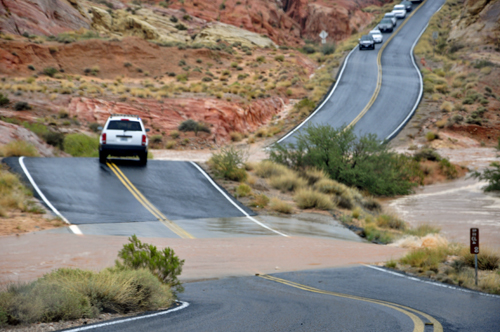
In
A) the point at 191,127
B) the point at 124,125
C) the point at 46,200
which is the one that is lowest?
the point at 46,200

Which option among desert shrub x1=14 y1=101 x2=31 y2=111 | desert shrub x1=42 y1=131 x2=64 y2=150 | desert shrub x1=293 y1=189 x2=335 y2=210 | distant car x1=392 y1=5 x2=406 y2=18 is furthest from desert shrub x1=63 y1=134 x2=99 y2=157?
distant car x1=392 y1=5 x2=406 y2=18

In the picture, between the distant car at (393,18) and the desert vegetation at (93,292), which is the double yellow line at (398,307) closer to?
the desert vegetation at (93,292)

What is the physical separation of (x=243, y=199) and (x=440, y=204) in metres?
10.5

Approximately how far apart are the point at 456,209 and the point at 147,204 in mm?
14553

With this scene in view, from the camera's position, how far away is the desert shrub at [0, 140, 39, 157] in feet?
74.7

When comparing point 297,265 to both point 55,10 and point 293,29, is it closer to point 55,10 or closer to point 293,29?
point 55,10

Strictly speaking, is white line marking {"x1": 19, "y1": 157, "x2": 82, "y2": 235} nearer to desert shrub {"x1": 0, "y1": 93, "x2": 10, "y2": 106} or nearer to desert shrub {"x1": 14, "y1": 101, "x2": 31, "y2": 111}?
desert shrub {"x1": 14, "y1": 101, "x2": 31, "y2": 111}

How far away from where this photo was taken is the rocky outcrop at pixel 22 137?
24734 mm

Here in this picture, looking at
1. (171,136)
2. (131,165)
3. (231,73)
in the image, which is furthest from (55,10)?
(131,165)

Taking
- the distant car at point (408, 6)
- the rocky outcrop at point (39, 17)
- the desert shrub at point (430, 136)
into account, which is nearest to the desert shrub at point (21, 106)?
the rocky outcrop at point (39, 17)

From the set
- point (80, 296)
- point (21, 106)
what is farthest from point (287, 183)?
point (21, 106)

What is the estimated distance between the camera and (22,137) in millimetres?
25469

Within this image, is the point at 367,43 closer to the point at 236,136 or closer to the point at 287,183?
the point at 236,136

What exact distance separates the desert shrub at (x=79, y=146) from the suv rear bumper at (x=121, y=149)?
7169 millimetres
